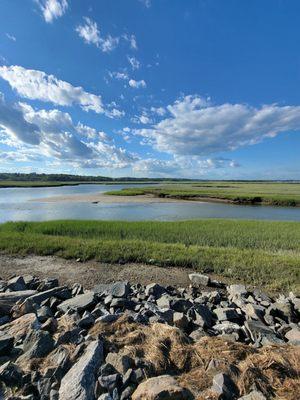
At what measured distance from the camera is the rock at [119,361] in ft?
13.8

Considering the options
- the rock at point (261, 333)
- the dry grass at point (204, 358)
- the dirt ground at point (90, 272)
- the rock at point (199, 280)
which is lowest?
the dirt ground at point (90, 272)

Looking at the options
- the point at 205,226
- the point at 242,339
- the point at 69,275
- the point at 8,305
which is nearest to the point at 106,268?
the point at 69,275

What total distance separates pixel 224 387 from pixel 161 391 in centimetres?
94

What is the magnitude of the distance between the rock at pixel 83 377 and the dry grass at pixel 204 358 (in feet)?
1.81

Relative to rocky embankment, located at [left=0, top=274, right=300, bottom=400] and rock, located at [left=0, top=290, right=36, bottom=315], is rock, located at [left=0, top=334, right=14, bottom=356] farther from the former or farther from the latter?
rock, located at [left=0, top=290, right=36, bottom=315]

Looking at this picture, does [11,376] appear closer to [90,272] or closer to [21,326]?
[21,326]

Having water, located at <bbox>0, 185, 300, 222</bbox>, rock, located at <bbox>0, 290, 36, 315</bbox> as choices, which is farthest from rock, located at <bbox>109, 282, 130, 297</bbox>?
water, located at <bbox>0, 185, 300, 222</bbox>

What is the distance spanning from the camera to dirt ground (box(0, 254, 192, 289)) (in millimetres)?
10500

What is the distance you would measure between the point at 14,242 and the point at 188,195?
169ft

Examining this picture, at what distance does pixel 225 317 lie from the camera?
6.46 meters

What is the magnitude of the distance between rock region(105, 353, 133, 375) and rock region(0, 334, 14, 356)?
1916 mm

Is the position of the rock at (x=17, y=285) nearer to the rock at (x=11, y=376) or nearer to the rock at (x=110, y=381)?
the rock at (x=11, y=376)

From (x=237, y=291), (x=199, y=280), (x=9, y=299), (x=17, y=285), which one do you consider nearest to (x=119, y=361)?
(x=9, y=299)

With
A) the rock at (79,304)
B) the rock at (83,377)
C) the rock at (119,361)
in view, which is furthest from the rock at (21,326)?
the rock at (119,361)
